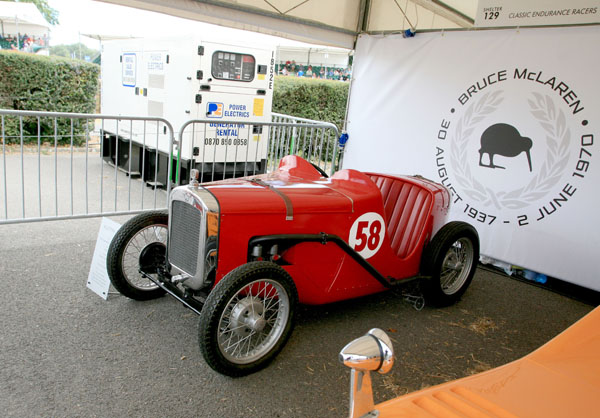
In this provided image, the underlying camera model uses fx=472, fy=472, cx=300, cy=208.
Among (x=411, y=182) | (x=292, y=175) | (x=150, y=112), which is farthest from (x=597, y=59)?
(x=150, y=112)

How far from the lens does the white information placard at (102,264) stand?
3.78 metres

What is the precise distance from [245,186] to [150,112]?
5345mm

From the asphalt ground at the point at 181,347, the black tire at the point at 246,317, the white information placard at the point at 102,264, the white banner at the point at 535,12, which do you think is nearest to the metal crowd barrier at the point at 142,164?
the asphalt ground at the point at 181,347

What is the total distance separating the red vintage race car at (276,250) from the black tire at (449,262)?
10 millimetres

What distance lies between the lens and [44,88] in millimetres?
10891

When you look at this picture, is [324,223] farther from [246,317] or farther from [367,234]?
[246,317]

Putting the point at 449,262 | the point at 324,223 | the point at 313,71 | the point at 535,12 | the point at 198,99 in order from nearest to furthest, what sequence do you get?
the point at 324,223 → the point at 449,262 → the point at 535,12 → the point at 198,99 → the point at 313,71

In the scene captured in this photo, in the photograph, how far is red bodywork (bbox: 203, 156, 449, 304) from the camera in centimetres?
311

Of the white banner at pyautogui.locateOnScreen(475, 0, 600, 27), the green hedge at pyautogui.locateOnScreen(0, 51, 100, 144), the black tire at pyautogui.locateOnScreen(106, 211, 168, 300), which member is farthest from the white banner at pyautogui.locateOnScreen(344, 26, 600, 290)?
the green hedge at pyautogui.locateOnScreen(0, 51, 100, 144)

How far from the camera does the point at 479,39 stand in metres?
5.52

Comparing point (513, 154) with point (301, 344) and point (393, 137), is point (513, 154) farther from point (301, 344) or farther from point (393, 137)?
point (301, 344)

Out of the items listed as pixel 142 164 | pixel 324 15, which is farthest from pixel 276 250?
pixel 142 164

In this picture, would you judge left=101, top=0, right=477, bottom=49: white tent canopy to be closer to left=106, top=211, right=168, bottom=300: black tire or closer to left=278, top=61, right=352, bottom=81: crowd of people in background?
left=106, top=211, right=168, bottom=300: black tire

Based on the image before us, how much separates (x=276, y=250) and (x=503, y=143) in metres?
3.49
